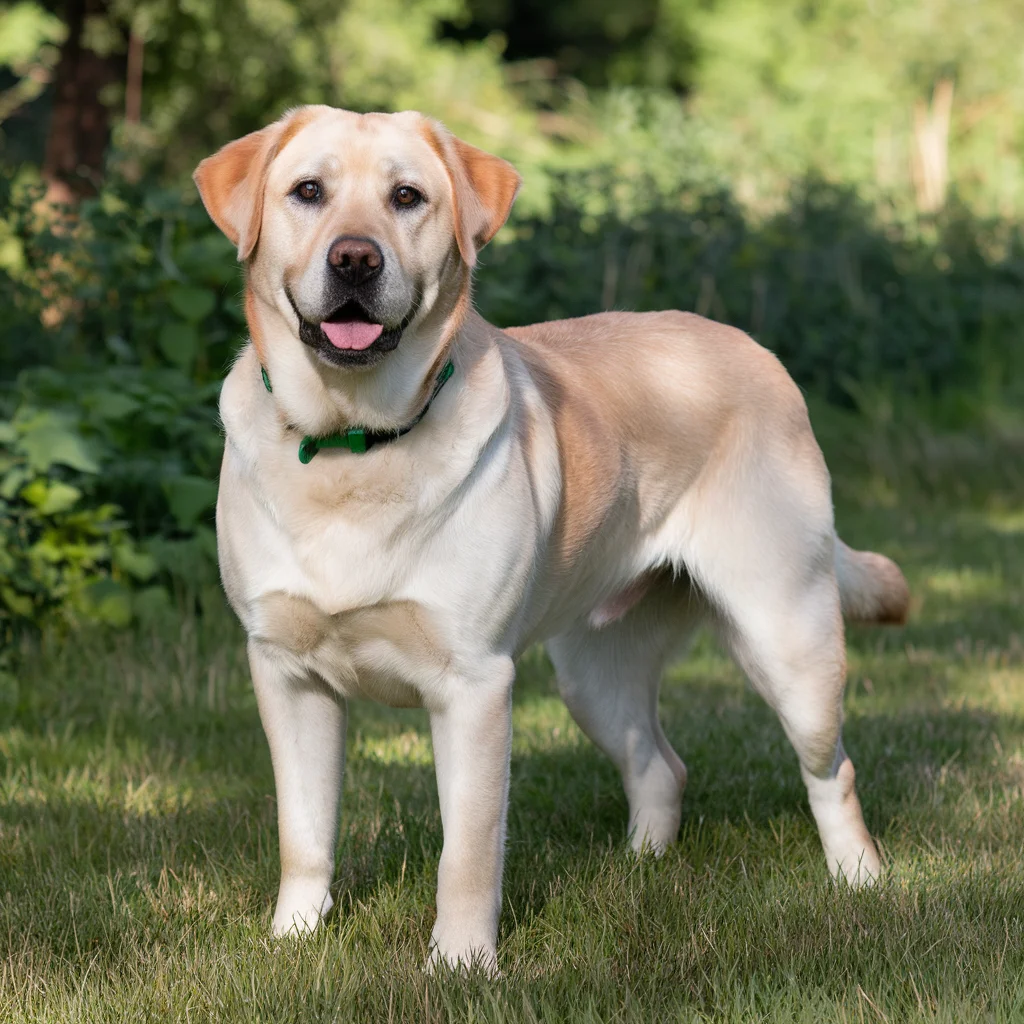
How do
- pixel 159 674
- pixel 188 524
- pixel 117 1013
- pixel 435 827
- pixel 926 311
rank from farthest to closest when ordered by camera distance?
pixel 926 311 < pixel 188 524 < pixel 159 674 < pixel 435 827 < pixel 117 1013

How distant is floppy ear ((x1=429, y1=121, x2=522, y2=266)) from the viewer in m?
3.03

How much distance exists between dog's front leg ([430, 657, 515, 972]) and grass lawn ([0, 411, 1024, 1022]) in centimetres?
10

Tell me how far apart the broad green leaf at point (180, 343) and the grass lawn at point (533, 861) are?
1134mm

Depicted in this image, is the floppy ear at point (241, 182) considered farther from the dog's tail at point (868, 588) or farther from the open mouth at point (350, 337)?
the dog's tail at point (868, 588)

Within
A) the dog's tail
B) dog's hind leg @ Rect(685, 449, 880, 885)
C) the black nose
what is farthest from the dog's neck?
the dog's tail

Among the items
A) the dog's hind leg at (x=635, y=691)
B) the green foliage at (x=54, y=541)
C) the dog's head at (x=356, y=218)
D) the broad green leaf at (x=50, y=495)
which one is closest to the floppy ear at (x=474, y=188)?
the dog's head at (x=356, y=218)

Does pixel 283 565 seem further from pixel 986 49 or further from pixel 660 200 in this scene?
pixel 986 49

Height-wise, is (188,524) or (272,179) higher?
(272,179)

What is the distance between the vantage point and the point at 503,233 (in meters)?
8.06

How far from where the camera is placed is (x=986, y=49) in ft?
59.4

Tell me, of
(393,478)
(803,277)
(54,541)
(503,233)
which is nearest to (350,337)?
(393,478)

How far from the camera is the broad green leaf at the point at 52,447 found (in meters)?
4.93

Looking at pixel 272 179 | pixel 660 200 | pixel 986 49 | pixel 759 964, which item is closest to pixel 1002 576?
pixel 660 200

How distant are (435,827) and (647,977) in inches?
38.1
